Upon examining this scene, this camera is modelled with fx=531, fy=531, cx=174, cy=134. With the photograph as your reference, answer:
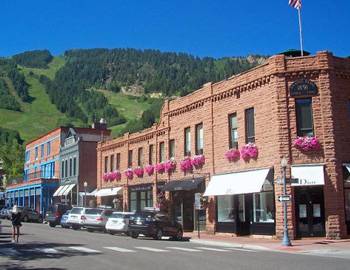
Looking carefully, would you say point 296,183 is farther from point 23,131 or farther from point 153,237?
point 23,131

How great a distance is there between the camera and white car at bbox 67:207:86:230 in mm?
37344

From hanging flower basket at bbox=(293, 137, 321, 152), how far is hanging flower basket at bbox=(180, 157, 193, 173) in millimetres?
9638

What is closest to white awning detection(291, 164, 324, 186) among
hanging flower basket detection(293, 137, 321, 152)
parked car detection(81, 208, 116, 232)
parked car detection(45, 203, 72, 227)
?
hanging flower basket detection(293, 137, 321, 152)

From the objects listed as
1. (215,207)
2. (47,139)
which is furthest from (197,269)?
(47,139)

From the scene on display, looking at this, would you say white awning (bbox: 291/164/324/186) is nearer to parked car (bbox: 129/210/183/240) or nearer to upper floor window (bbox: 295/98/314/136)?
upper floor window (bbox: 295/98/314/136)

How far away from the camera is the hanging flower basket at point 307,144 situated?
26.0 m

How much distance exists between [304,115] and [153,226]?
32.2ft

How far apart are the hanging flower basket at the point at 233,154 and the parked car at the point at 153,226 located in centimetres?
487

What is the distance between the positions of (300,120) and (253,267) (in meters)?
13.6

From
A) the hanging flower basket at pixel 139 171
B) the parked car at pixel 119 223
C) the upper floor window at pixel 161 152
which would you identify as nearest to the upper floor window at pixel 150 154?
the hanging flower basket at pixel 139 171

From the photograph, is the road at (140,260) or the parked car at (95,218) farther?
the parked car at (95,218)

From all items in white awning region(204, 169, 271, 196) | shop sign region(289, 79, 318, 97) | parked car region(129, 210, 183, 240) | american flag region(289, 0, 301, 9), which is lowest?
parked car region(129, 210, 183, 240)

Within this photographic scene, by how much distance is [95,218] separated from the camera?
36.4 m

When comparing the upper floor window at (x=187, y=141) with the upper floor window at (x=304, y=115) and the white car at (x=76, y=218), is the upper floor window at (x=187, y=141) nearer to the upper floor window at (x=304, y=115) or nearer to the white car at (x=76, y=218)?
the white car at (x=76, y=218)
